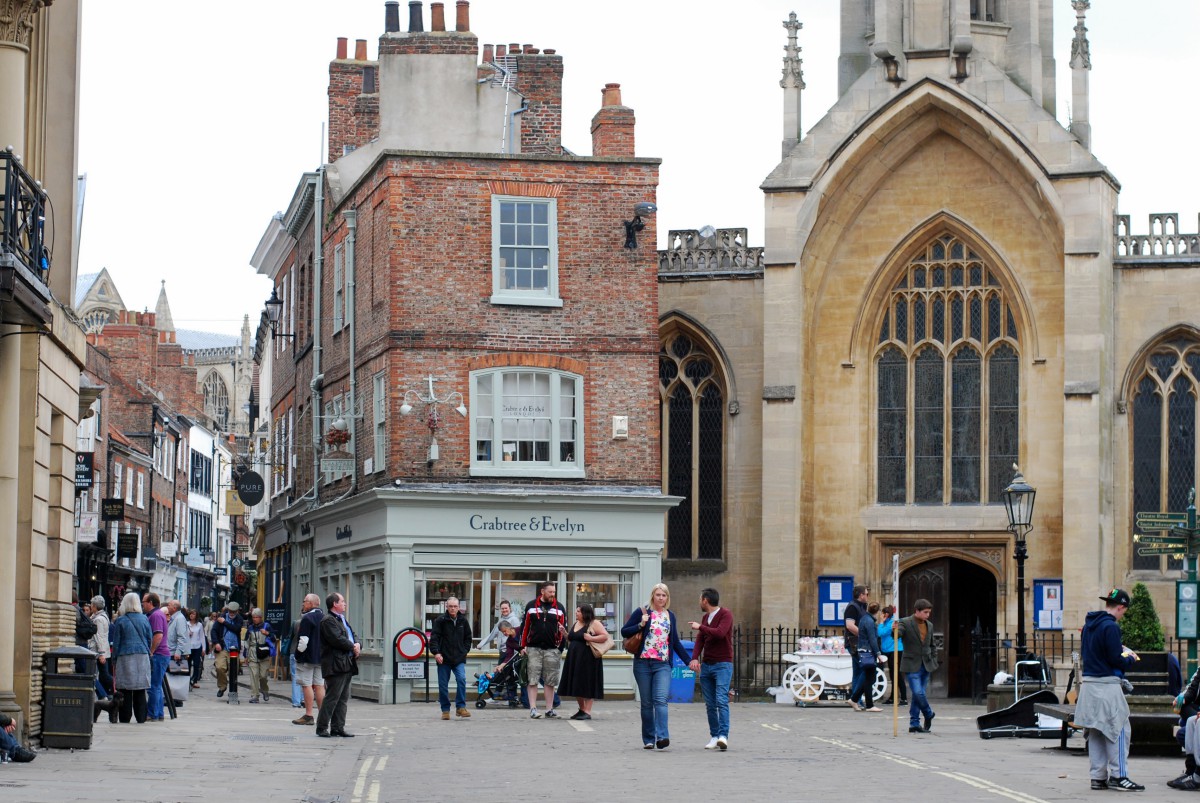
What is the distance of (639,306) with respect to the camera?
106 ft

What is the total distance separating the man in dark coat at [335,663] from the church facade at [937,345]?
15.3m

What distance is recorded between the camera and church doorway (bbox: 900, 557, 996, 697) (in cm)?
3753

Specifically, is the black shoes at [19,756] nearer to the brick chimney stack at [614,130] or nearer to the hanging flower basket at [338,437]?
the hanging flower basket at [338,437]

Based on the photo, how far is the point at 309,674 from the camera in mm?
24078

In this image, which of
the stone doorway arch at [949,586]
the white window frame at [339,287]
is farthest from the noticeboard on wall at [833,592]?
the white window frame at [339,287]

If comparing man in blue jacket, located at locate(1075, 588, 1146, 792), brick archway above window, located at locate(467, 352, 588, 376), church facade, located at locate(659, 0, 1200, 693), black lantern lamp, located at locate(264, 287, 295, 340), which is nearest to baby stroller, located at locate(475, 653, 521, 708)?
brick archway above window, located at locate(467, 352, 588, 376)

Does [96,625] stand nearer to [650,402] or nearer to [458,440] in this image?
[458,440]

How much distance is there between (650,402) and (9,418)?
15514 millimetres

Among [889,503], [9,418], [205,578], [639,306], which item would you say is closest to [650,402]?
[639,306]

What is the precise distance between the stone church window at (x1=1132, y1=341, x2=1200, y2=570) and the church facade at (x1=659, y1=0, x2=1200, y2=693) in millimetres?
38

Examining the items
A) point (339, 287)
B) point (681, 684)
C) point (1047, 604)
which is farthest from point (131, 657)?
point (1047, 604)

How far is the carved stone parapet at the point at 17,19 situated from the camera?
17578mm

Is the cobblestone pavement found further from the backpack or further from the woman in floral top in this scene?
the backpack

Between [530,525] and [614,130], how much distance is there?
703cm
